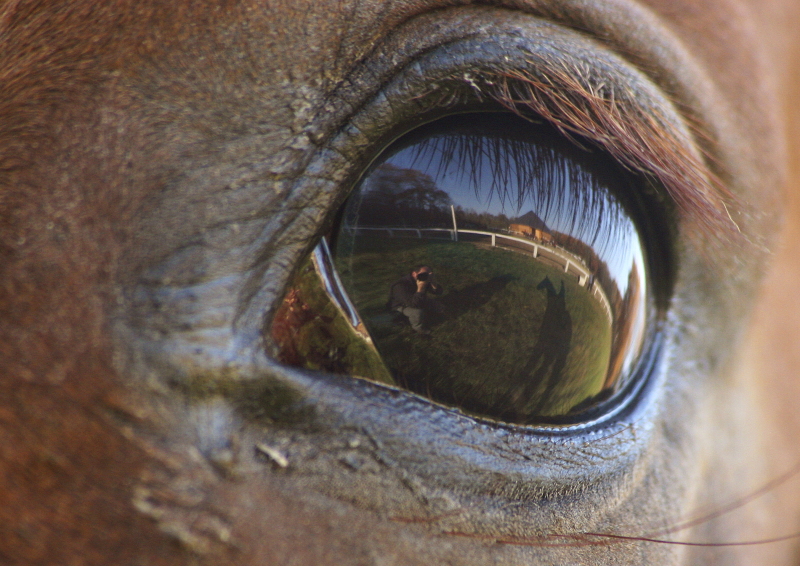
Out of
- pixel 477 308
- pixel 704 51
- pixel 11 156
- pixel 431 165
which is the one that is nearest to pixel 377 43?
pixel 431 165

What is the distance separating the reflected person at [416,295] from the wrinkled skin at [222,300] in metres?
0.13

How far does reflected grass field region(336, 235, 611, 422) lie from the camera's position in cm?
89

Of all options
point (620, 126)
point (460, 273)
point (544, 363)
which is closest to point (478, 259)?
point (460, 273)

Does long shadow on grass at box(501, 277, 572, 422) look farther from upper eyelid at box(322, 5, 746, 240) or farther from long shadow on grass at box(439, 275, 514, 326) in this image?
upper eyelid at box(322, 5, 746, 240)

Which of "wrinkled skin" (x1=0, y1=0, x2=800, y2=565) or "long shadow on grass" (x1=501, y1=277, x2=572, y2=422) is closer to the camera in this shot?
"wrinkled skin" (x1=0, y1=0, x2=800, y2=565)

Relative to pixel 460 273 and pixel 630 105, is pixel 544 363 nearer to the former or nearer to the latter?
pixel 460 273

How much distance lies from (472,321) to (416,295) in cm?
10

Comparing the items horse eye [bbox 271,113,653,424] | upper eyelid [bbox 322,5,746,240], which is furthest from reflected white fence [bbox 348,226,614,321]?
upper eyelid [bbox 322,5,746,240]

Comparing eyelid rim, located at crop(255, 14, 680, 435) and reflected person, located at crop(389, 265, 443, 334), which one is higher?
eyelid rim, located at crop(255, 14, 680, 435)

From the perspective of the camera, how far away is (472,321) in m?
0.91

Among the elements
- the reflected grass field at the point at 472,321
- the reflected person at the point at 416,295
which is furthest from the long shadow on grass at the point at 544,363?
the reflected person at the point at 416,295

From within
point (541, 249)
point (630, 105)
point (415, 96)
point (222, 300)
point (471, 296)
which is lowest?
point (222, 300)

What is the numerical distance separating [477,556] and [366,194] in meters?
0.57

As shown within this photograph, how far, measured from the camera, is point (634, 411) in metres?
1.17
